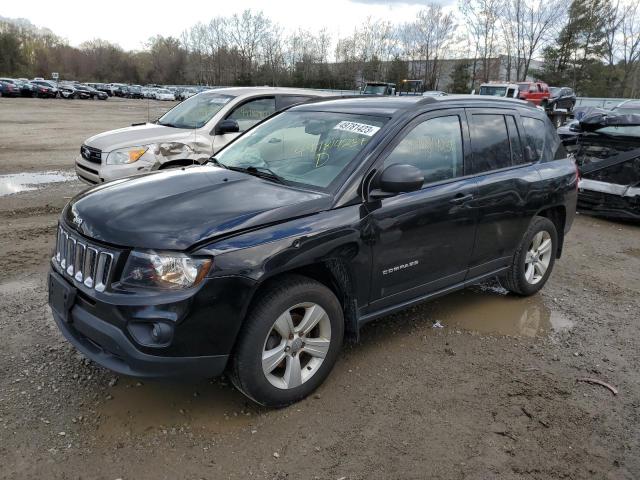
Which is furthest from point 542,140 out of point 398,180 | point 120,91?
point 120,91

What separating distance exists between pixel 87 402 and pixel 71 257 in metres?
0.90

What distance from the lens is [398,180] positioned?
3205 millimetres

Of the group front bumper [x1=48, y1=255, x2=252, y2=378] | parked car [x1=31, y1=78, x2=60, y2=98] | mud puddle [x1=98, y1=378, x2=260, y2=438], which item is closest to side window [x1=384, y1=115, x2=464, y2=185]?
front bumper [x1=48, y1=255, x2=252, y2=378]

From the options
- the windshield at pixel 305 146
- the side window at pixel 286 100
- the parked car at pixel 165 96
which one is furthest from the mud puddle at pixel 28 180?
the parked car at pixel 165 96

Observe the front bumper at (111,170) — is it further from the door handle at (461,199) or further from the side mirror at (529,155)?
the side mirror at (529,155)

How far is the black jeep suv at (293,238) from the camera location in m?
2.69

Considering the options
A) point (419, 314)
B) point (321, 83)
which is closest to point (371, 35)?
point (321, 83)

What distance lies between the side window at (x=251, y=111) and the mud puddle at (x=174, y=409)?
16.5 ft

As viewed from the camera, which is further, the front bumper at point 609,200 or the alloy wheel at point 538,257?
the front bumper at point 609,200

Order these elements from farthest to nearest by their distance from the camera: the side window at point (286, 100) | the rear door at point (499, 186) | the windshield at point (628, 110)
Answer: the windshield at point (628, 110)
the side window at point (286, 100)
the rear door at point (499, 186)

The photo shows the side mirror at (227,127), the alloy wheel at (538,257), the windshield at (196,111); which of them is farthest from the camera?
the windshield at (196,111)

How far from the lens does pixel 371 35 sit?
79.1 meters

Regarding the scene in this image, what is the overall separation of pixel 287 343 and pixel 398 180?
1218 mm

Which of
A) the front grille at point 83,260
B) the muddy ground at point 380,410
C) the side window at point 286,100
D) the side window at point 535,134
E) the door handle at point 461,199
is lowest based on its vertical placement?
the muddy ground at point 380,410
